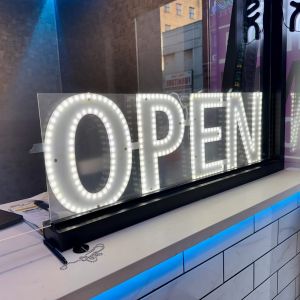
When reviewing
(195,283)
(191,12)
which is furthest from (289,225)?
(191,12)

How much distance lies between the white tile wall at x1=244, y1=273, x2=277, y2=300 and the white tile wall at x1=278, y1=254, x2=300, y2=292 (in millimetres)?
34

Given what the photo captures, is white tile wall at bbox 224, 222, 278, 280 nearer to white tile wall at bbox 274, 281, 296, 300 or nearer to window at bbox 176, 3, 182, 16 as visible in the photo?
white tile wall at bbox 274, 281, 296, 300

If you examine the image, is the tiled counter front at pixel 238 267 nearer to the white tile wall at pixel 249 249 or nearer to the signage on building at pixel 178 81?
the white tile wall at pixel 249 249

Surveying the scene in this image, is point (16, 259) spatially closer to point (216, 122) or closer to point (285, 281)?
point (216, 122)

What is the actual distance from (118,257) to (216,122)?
1.62 ft

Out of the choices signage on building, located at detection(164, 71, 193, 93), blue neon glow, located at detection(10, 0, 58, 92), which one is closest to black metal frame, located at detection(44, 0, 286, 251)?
signage on building, located at detection(164, 71, 193, 93)

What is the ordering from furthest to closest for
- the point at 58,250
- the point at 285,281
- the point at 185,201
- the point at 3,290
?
1. the point at 285,281
2. the point at 185,201
3. the point at 58,250
4. the point at 3,290

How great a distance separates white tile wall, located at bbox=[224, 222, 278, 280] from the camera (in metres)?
0.74

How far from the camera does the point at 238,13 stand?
40.5 inches

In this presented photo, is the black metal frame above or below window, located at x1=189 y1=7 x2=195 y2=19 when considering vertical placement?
below

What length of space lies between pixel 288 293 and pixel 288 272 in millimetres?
87

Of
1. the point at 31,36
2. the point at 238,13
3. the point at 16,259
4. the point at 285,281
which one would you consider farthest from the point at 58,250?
the point at 31,36

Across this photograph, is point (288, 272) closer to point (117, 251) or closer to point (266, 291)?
point (266, 291)

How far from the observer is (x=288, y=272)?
99 cm
